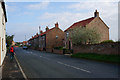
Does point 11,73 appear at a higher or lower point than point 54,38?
lower

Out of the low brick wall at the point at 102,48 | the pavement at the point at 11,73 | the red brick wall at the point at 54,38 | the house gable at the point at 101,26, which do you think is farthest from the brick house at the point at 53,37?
the pavement at the point at 11,73

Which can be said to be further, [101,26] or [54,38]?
[54,38]

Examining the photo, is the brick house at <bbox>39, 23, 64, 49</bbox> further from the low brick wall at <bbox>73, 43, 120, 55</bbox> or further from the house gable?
the low brick wall at <bbox>73, 43, 120, 55</bbox>

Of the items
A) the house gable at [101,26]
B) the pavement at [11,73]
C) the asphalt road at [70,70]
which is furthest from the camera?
the house gable at [101,26]

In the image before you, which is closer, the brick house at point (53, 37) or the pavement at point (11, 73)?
the pavement at point (11, 73)

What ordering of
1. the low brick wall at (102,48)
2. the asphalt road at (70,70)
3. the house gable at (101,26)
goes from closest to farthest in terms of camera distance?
the asphalt road at (70,70) → the low brick wall at (102,48) → the house gable at (101,26)

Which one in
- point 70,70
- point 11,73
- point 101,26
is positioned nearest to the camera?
point 11,73

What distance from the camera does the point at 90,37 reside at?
23.8 m

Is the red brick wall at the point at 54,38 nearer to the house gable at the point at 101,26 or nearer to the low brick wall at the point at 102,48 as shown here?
the house gable at the point at 101,26

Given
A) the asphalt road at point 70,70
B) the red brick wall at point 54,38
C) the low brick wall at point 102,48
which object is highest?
the red brick wall at point 54,38

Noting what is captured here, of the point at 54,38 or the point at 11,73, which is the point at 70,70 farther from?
the point at 54,38

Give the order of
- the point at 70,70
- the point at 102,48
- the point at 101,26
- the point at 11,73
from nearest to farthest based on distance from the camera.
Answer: the point at 11,73 < the point at 70,70 < the point at 102,48 < the point at 101,26

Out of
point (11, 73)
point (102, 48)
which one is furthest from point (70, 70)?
point (102, 48)

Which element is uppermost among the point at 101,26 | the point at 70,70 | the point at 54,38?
the point at 101,26
